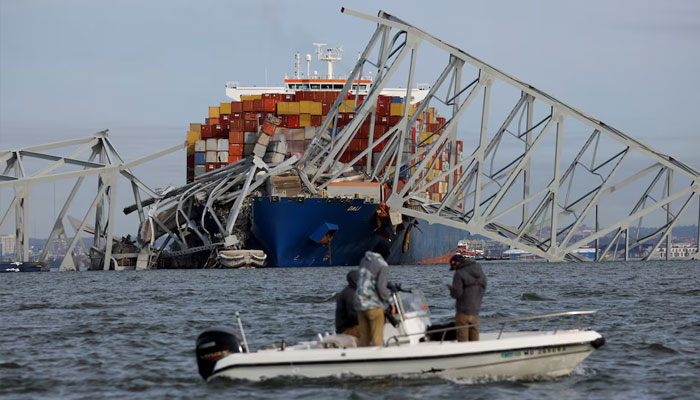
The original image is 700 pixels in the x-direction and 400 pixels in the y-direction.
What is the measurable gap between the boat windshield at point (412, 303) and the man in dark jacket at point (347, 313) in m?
0.75

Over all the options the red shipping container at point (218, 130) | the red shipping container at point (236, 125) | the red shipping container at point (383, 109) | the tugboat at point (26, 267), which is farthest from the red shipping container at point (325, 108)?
the tugboat at point (26, 267)

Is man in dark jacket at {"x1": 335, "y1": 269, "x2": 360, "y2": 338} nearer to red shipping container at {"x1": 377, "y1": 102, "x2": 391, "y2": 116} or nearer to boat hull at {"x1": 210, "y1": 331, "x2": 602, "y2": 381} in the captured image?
boat hull at {"x1": 210, "y1": 331, "x2": 602, "y2": 381}

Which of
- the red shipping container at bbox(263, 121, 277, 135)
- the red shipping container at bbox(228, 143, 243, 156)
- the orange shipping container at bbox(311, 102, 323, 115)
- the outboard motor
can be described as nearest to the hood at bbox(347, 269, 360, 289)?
the outboard motor

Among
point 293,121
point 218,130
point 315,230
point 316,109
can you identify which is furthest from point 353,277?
point 218,130

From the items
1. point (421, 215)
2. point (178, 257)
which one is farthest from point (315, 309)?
point (178, 257)

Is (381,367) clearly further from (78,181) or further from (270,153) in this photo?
(270,153)

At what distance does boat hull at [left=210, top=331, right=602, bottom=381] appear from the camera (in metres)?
15.7

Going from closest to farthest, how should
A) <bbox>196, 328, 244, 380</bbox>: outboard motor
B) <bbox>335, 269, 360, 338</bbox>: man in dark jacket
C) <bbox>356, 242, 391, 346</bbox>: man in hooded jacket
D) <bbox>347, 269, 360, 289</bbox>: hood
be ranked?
<bbox>356, 242, 391, 346</bbox>: man in hooded jacket → <bbox>347, 269, 360, 289</bbox>: hood → <bbox>335, 269, 360, 338</bbox>: man in dark jacket → <bbox>196, 328, 244, 380</bbox>: outboard motor

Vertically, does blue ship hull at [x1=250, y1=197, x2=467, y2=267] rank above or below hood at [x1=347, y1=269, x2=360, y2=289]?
below

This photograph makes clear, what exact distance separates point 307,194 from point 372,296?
54.8 metres

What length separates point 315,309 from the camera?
102 ft

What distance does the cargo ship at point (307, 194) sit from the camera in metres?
68.1

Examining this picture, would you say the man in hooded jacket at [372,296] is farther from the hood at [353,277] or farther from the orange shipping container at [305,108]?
the orange shipping container at [305,108]

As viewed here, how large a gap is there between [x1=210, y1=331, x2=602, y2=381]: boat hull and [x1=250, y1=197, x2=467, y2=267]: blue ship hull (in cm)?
5120
